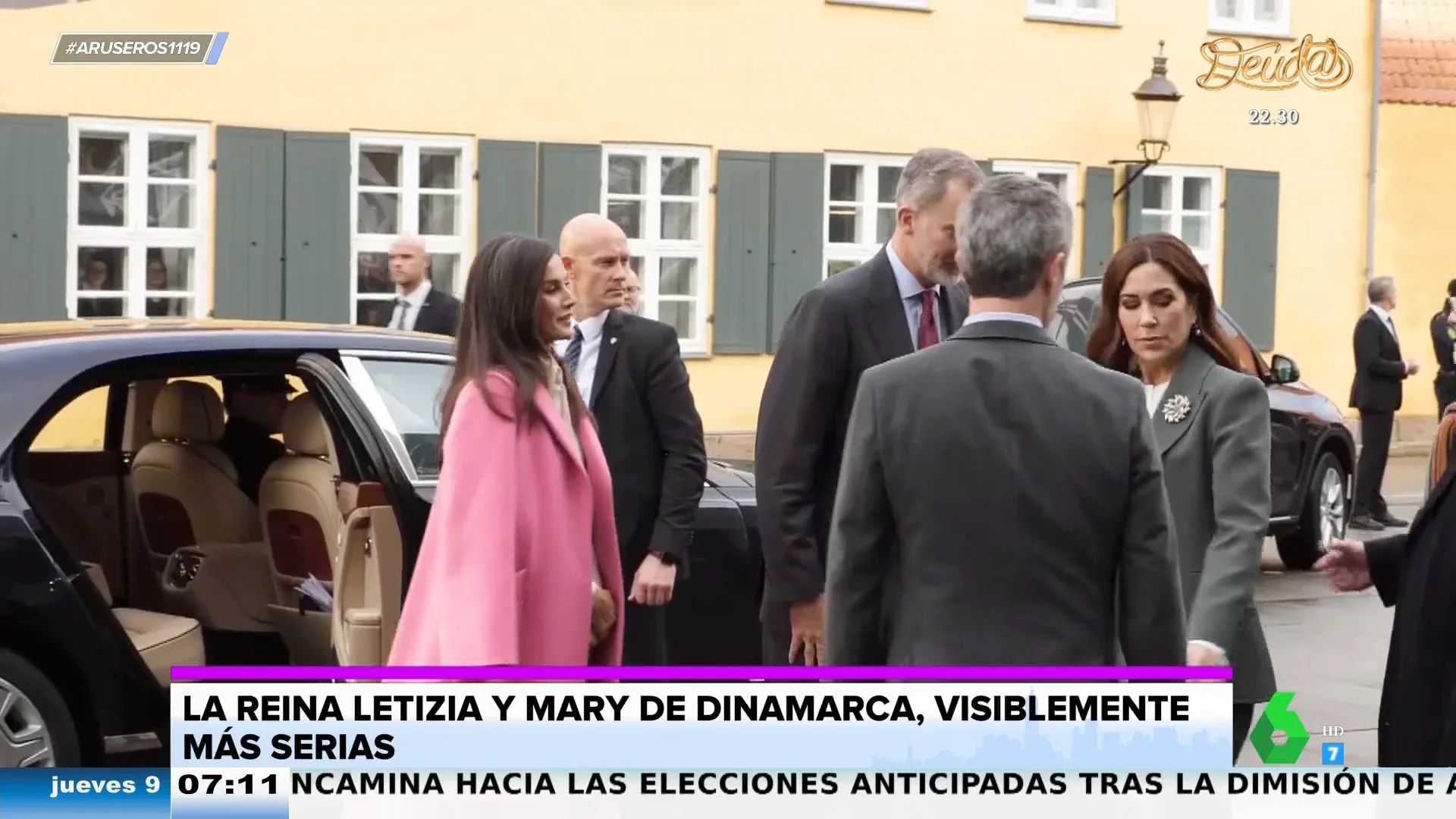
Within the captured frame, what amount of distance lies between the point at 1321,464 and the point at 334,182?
8166mm

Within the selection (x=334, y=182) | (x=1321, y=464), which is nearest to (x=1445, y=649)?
(x=1321, y=464)

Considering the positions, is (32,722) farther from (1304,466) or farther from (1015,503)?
(1304,466)

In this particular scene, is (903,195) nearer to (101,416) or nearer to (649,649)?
(649,649)

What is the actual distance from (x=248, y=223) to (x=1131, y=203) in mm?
8838

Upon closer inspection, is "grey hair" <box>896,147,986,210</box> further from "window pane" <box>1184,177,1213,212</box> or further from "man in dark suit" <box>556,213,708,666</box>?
"window pane" <box>1184,177,1213,212</box>

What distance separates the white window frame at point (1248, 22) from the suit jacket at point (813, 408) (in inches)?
696

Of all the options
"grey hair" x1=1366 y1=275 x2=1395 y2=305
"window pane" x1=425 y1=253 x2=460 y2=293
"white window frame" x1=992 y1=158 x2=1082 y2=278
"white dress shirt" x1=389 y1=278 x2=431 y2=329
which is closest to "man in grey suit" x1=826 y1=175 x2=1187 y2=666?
"white dress shirt" x1=389 y1=278 x2=431 y2=329

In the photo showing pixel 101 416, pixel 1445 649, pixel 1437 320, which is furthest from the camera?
pixel 1437 320

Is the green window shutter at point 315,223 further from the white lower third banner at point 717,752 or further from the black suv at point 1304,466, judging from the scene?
the white lower third banner at point 717,752

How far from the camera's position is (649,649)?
6.09m

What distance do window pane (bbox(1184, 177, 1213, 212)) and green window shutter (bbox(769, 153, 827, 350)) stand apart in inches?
182

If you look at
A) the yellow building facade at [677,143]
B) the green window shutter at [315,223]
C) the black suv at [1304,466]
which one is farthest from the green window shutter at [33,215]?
the black suv at [1304,466]

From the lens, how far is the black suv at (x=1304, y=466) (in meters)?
11.9

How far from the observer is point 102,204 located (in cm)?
1631
